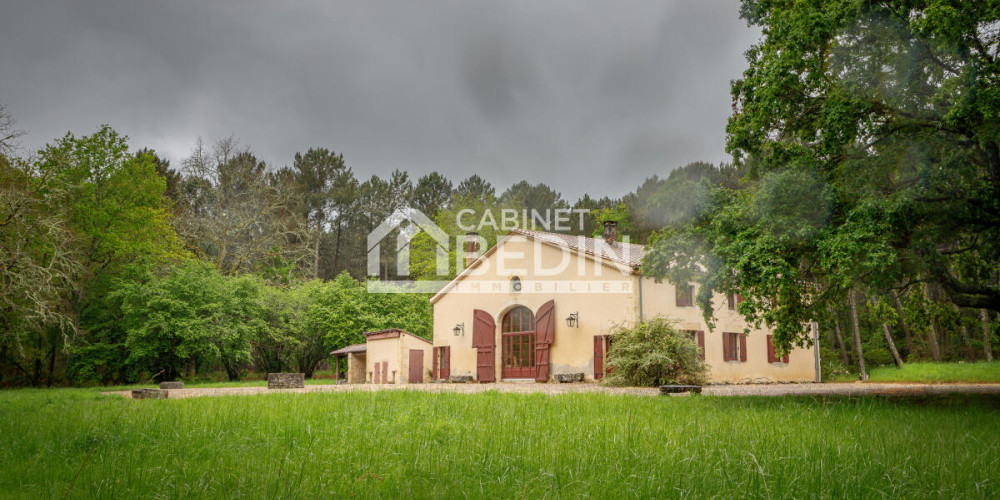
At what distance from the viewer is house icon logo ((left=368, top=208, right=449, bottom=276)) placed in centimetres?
3978

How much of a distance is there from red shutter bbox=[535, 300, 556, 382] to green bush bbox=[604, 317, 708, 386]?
3868mm

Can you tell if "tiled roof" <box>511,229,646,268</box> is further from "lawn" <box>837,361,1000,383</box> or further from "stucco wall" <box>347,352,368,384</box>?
"stucco wall" <box>347,352,368,384</box>

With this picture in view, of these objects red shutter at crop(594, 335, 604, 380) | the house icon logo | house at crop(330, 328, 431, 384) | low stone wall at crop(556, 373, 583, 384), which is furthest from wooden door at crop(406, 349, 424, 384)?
the house icon logo

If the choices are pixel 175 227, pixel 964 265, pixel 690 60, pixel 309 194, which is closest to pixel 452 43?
pixel 690 60

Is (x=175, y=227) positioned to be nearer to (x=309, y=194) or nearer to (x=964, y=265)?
(x=309, y=194)

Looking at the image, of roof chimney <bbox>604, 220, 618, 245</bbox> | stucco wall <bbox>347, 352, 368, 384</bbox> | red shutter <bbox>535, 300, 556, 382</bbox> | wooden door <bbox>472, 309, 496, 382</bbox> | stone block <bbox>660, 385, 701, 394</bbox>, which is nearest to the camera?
stone block <bbox>660, 385, 701, 394</bbox>

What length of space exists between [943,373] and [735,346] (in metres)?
6.53

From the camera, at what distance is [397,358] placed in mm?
24906

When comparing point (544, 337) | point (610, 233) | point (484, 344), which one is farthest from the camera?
point (610, 233)

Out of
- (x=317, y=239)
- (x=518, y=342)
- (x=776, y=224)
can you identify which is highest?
(x=317, y=239)

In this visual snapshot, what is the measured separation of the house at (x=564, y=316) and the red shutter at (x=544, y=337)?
35mm

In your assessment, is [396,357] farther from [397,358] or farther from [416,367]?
[416,367]

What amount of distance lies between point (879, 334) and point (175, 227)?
110 feet

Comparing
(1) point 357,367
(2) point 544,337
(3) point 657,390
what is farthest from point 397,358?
(3) point 657,390
